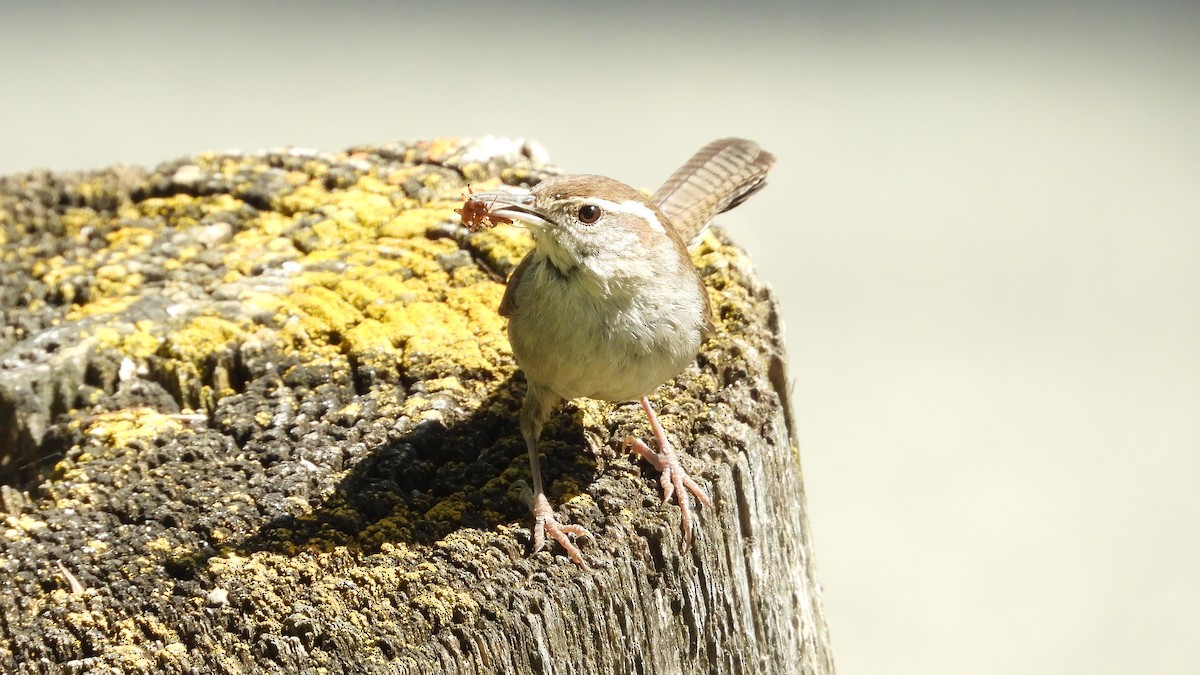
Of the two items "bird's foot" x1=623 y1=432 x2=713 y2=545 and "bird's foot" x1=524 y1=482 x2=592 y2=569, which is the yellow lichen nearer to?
"bird's foot" x1=524 y1=482 x2=592 y2=569

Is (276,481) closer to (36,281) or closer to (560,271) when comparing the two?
(560,271)

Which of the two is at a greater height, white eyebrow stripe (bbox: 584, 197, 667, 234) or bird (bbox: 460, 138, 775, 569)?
white eyebrow stripe (bbox: 584, 197, 667, 234)

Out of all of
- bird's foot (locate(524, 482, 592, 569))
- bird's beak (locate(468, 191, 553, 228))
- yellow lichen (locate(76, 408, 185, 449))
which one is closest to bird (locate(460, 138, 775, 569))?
bird's beak (locate(468, 191, 553, 228))

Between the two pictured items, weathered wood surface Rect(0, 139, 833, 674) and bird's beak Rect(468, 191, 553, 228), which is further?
bird's beak Rect(468, 191, 553, 228)

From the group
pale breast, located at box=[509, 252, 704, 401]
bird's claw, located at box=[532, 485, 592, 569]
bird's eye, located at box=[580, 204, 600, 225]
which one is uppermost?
bird's eye, located at box=[580, 204, 600, 225]

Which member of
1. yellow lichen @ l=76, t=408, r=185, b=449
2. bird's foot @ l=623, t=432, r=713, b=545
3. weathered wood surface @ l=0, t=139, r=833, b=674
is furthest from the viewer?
yellow lichen @ l=76, t=408, r=185, b=449

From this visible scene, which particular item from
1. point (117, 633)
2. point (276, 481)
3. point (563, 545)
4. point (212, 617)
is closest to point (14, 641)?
point (117, 633)

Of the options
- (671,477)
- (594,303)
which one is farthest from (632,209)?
(671,477)
